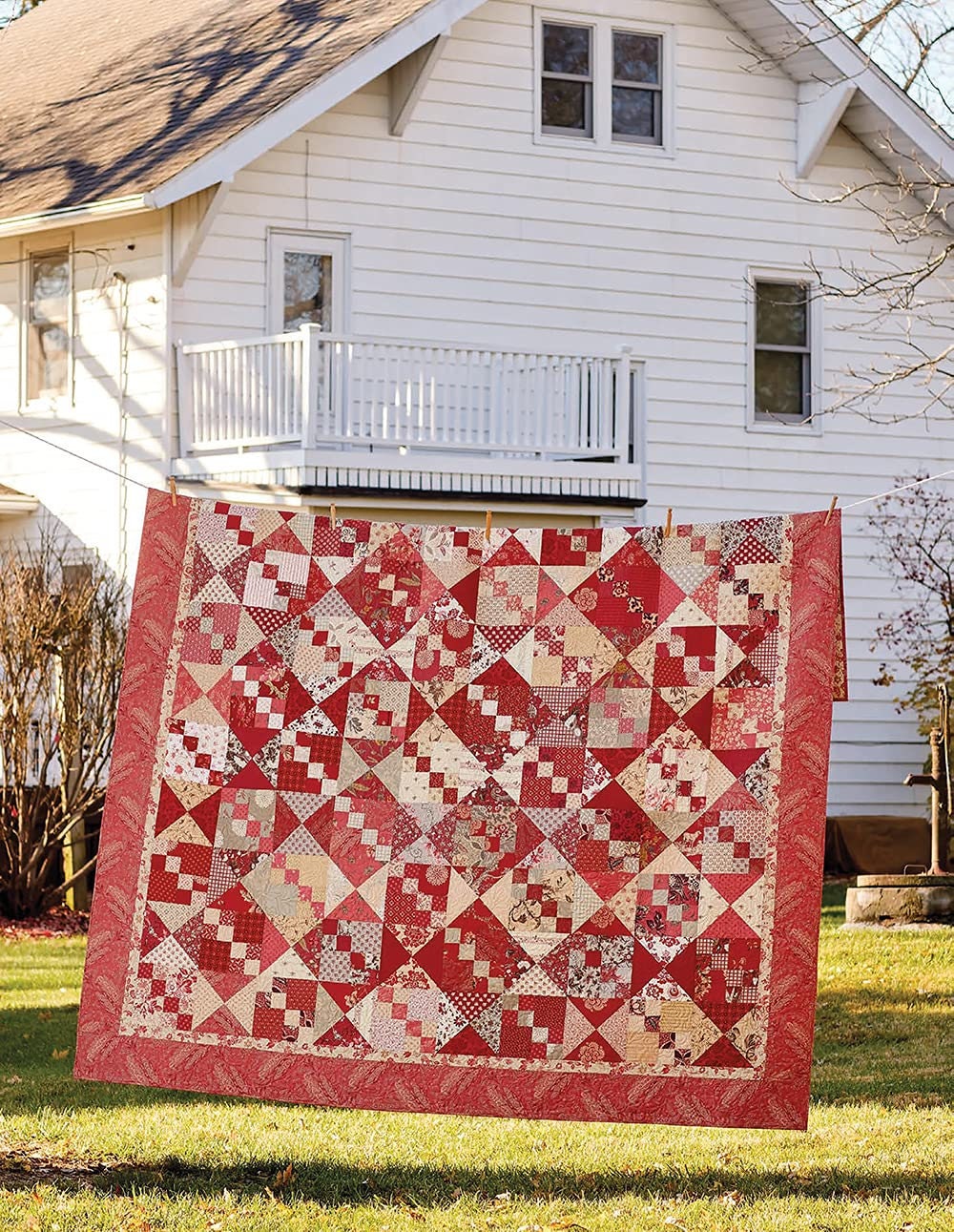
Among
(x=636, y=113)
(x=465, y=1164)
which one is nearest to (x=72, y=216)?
(x=636, y=113)

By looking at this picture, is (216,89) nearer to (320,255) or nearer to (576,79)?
(320,255)

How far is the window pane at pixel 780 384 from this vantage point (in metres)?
17.7

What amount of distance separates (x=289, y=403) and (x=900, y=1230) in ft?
31.9

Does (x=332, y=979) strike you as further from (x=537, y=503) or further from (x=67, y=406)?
(x=67, y=406)

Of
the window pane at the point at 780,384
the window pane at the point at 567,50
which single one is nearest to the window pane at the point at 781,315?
the window pane at the point at 780,384

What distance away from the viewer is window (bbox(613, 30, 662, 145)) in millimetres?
17297

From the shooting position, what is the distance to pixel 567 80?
56.2ft

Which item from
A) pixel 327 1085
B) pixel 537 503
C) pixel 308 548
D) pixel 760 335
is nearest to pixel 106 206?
pixel 537 503

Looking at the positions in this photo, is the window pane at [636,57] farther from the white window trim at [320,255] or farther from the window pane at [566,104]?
the white window trim at [320,255]

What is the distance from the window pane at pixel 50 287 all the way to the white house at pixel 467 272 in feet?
0.10

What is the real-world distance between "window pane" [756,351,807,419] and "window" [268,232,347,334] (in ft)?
13.0

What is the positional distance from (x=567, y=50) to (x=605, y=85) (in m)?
0.45

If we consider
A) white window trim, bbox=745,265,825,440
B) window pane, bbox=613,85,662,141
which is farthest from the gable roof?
white window trim, bbox=745,265,825,440

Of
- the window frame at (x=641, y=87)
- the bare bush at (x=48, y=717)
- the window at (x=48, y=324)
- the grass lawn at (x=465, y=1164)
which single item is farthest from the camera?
the window frame at (x=641, y=87)
